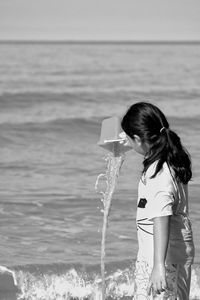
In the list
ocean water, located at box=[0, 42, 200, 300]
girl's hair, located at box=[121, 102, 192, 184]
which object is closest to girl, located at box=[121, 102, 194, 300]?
girl's hair, located at box=[121, 102, 192, 184]

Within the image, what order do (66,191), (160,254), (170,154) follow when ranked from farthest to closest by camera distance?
(66,191) < (170,154) < (160,254)

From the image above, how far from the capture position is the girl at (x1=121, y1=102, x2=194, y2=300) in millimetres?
3045

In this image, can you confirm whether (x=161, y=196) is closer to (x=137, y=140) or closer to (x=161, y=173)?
(x=161, y=173)

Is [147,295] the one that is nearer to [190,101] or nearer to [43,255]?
[43,255]

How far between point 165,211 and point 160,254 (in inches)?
6.3

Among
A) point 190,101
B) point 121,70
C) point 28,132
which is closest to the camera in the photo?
point 28,132

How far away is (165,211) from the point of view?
3010 millimetres

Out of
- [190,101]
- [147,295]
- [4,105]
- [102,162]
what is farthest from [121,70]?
[147,295]

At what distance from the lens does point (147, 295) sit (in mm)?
3150

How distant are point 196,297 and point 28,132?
9265 millimetres

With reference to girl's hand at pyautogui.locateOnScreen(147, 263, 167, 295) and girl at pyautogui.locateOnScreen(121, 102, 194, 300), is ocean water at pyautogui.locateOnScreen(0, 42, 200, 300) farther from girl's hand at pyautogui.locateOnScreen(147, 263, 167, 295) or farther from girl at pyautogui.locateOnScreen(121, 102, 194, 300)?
girl's hand at pyautogui.locateOnScreen(147, 263, 167, 295)

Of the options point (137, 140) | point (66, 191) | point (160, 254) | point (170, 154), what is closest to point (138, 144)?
point (137, 140)

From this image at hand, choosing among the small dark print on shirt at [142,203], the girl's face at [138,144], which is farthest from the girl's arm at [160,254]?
the girl's face at [138,144]

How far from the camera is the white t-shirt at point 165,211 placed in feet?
9.95
